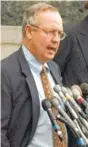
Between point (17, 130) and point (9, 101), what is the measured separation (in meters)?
0.20

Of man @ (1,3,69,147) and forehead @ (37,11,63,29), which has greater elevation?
forehead @ (37,11,63,29)

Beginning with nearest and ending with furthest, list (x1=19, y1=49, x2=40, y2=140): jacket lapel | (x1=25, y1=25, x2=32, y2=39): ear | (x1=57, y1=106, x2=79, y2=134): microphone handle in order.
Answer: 1. (x1=57, y1=106, x2=79, y2=134): microphone handle
2. (x1=19, y1=49, x2=40, y2=140): jacket lapel
3. (x1=25, y1=25, x2=32, y2=39): ear

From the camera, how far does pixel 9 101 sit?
343 centimetres

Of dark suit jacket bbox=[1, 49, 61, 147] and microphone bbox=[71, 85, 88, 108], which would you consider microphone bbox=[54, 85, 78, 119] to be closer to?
microphone bbox=[71, 85, 88, 108]

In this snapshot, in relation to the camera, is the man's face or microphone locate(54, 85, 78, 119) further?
the man's face

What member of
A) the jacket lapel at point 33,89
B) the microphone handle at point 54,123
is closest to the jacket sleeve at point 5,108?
the jacket lapel at point 33,89

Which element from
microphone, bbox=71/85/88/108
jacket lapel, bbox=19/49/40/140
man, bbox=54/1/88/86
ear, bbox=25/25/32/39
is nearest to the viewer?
microphone, bbox=71/85/88/108

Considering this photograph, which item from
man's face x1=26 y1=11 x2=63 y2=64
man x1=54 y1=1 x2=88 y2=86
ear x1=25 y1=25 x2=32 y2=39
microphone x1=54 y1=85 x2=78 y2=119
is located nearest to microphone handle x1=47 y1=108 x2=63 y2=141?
microphone x1=54 y1=85 x2=78 y2=119

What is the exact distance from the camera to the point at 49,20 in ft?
11.7

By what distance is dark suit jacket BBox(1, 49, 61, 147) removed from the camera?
135 inches

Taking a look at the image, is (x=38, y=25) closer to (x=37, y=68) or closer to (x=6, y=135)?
(x=37, y=68)

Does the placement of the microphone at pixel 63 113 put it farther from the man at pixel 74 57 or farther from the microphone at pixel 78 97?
the man at pixel 74 57

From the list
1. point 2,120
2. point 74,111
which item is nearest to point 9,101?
point 2,120

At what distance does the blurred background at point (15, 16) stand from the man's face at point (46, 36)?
3446 mm
